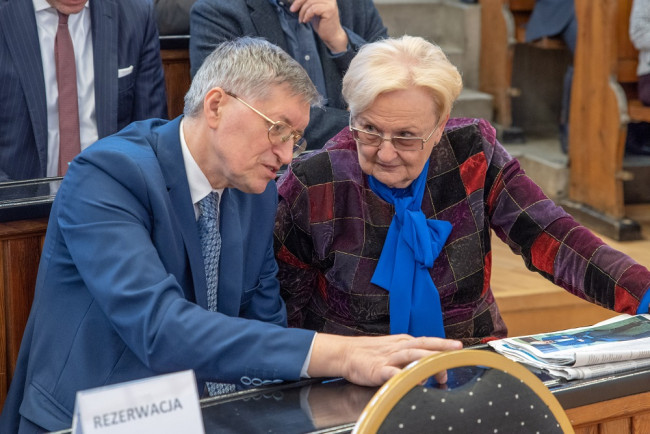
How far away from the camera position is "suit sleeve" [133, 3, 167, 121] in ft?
9.21

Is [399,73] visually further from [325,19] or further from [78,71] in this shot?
[78,71]

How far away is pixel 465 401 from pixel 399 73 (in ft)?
2.96

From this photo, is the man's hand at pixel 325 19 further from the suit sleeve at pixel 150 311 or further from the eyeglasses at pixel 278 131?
the suit sleeve at pixel 150 311

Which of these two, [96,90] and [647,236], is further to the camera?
[647,236]

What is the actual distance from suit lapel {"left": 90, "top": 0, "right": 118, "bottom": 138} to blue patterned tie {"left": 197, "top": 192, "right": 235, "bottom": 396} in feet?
3.58

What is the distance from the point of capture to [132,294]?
4.72 ft

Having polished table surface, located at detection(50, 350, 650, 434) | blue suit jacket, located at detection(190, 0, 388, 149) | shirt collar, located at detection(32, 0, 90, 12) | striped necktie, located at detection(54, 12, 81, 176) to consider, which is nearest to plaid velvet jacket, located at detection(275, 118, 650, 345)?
polished table surface, located at detection(50, 350, 650, 434)

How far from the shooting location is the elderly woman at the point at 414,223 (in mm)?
1938

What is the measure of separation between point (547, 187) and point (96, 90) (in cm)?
256

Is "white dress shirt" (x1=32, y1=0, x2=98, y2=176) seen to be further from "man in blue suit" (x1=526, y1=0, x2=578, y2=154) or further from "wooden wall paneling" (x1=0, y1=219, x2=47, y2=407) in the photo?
"man in blue suit" (x1=526, y1=0, x2=578, y2=154)

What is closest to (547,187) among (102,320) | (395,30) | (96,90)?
(395,30)

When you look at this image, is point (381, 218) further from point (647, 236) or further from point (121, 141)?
point (647, 236)

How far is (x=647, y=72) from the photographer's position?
3.92 m

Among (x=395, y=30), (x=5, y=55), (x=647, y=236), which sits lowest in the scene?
(x=647, y=236)
